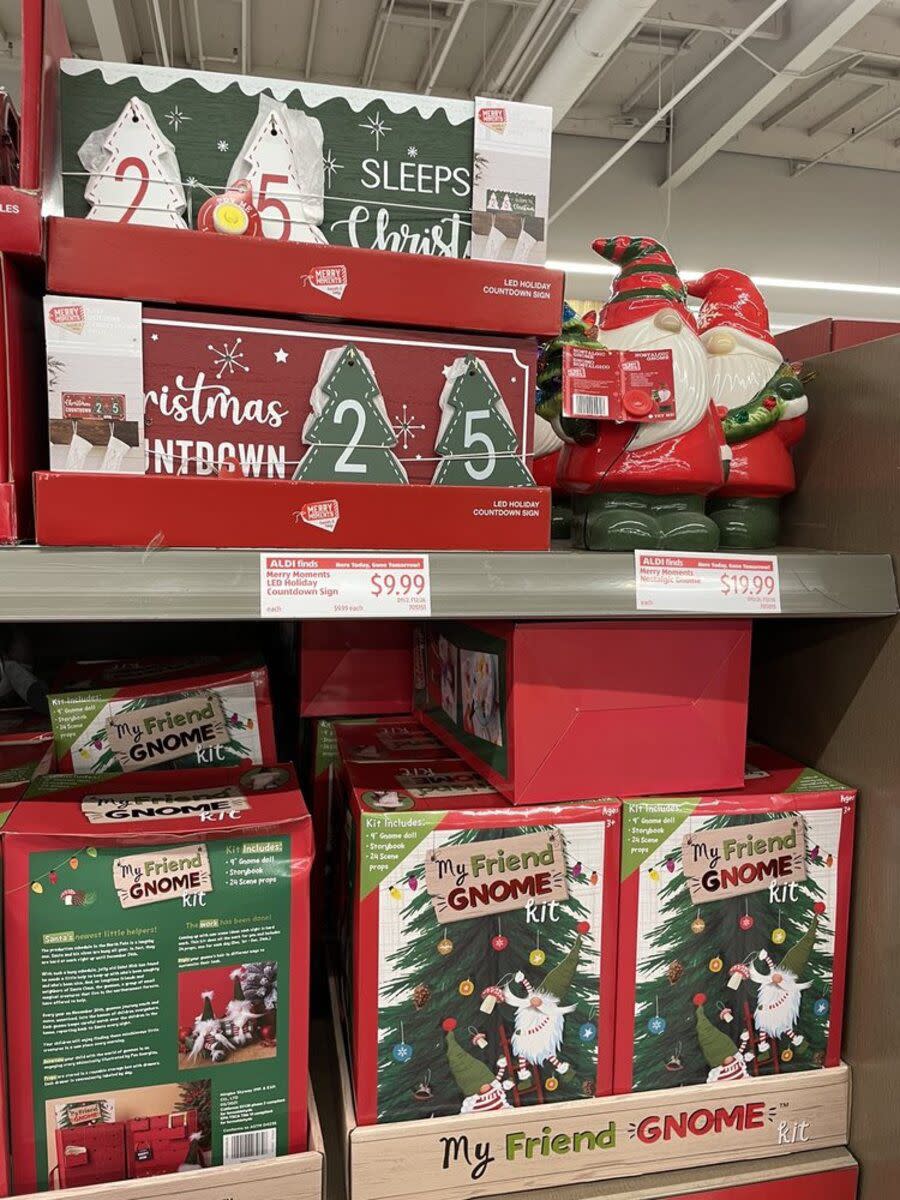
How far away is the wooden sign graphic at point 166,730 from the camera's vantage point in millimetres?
1158

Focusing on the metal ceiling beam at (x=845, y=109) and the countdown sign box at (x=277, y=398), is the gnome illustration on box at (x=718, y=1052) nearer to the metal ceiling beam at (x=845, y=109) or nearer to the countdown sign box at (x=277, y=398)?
the countdown sign box at (x=277, y=398)

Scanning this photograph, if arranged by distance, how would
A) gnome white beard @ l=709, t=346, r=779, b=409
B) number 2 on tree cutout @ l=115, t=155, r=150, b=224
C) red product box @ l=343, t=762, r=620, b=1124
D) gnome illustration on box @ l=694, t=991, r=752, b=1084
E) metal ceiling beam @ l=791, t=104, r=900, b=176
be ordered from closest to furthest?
number 2 on tree cutout @ l=115, t=155, r=150, b=224, red product box @ l=343, t=762, r=620, b=1124, gnome illustration on box @ l=694, t=991, r=752, b=1084, gnome white beard @ l=709, t=346, r=779, b=409, metal ceiling beam @ l=791, t=104, r=900, b=176

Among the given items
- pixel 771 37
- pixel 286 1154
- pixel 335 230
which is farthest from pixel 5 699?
pixel 771 37

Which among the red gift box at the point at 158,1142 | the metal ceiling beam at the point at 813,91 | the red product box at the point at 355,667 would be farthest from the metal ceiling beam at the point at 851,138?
the red gift box at the point at 158,1142

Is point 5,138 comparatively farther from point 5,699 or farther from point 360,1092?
point 360,1092

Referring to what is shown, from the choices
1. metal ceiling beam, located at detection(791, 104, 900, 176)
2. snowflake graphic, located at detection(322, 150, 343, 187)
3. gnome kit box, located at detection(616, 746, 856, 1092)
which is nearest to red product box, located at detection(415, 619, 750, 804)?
gnome kit box, located at detection(616, 746, 856, 1092)

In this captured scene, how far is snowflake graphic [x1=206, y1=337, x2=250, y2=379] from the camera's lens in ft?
2.97

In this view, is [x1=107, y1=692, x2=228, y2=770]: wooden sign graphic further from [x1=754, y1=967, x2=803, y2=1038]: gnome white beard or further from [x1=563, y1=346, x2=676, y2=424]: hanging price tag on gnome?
[x1=754, y1=967, x2=803, y2=1038]: gnome white beard

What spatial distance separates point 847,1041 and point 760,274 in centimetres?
621

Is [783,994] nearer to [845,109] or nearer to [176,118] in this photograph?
[176,118]

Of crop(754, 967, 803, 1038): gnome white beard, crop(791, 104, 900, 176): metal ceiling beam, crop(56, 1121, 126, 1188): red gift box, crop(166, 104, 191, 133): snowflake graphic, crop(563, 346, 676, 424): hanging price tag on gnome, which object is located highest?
crop(791, 104, 900, 176): metal ceiling beam

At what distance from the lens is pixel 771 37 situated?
4.23 metres

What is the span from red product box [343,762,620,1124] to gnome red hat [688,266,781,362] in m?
0.70

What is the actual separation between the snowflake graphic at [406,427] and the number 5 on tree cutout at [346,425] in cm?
2
